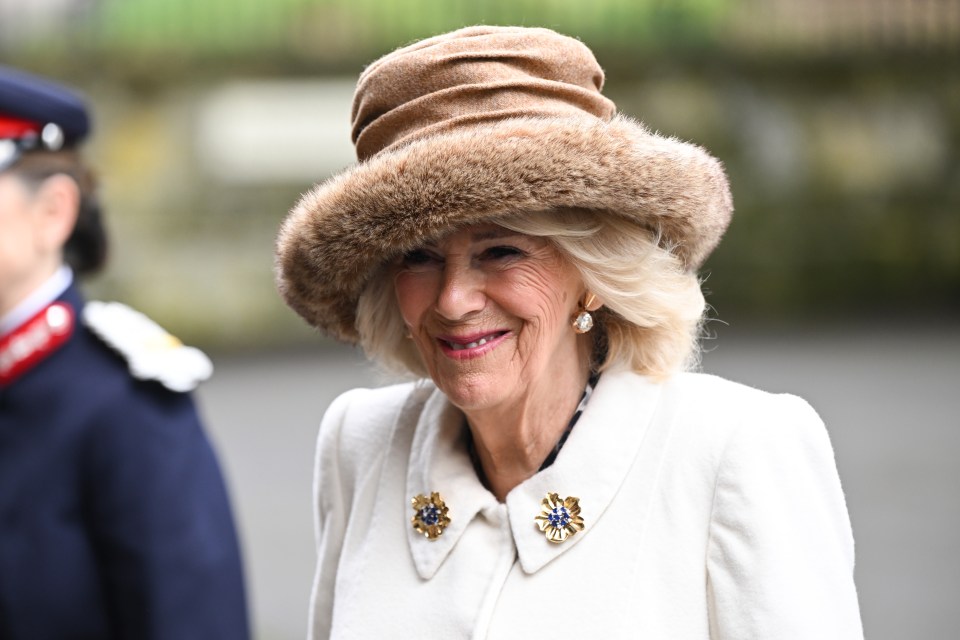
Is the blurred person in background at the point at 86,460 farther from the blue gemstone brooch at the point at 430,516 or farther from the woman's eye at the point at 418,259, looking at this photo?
the woman's eye at the point at 418,259

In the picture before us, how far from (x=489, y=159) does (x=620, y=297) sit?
39cm

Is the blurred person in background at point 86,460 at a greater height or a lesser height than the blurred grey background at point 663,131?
greater

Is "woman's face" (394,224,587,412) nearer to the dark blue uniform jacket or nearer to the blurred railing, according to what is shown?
the dark blue uniform jacket

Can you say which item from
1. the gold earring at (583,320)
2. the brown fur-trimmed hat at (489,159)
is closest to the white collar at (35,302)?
the brown fur-trimmed hat at (489,159)

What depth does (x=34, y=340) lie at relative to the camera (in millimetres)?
3062

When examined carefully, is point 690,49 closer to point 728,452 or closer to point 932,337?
point 932,337

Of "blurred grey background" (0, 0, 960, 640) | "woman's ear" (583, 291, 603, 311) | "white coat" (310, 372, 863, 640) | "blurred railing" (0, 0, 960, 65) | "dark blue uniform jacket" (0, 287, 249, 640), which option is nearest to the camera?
"white coat" (310, 372, 863, 640)

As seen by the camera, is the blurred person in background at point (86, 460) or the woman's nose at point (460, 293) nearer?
the woman's nose at point (460, 293)

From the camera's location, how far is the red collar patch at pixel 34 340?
3031 millimetres

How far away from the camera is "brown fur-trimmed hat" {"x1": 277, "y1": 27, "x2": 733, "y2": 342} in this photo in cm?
218

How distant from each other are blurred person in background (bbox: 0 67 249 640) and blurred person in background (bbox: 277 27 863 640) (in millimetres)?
550

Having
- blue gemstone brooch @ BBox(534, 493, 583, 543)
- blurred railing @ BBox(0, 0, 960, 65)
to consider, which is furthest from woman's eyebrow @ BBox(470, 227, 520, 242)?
blurred railing @ BBox(0, 0, 960, 65)

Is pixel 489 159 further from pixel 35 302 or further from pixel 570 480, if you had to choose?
pixel 35 302

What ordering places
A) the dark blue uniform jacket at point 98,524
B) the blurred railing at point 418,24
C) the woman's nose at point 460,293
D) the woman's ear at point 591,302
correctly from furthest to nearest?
the blurred railing at point 418,24 < the dark blue uniform jacket at point 98,524 < the woman's ear at point 591,302 < the woman's nose at point 460,293
